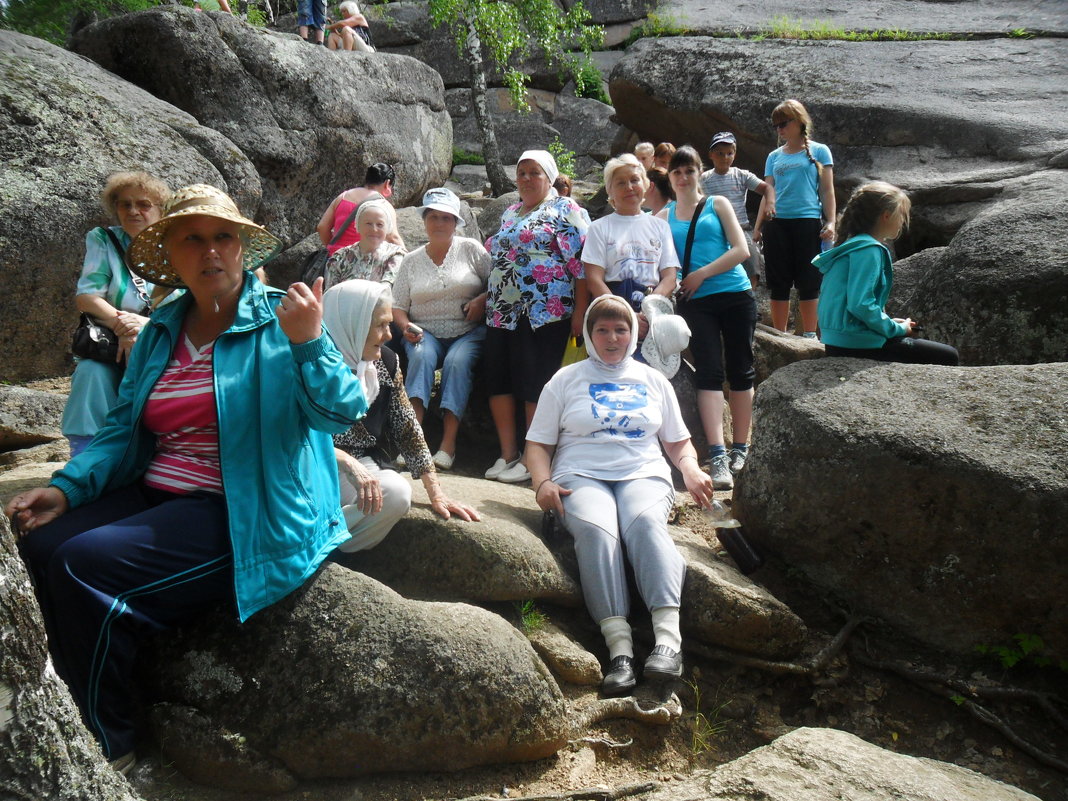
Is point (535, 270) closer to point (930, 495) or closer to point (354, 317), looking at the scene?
point (354, 317)

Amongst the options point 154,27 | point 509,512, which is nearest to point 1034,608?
point 509,512

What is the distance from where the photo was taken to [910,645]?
4.54 metres

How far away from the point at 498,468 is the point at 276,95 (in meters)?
6.00

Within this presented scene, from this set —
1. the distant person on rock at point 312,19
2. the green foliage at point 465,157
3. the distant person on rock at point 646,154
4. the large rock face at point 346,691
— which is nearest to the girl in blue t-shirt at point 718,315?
the distant person on rock at point 646,154

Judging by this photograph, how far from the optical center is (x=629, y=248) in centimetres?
617

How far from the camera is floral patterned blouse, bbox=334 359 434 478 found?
14.1 ft

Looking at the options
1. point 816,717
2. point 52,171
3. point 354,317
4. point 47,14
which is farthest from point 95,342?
point 47,14

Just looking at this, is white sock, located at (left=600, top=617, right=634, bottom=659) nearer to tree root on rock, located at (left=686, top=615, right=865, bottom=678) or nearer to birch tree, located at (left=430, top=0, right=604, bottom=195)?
tree root on rock, located at (left=686, top=615, right=865, bottom=678)

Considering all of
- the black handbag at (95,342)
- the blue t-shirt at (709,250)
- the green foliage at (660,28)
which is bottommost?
the blue t-shirt at (709,250)

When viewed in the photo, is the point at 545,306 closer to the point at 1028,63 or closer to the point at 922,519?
the point at 922,519

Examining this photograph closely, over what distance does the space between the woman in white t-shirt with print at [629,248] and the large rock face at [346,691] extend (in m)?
3.22

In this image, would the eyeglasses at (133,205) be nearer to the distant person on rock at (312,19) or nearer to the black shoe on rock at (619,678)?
the black shoe on rock at (619,678)

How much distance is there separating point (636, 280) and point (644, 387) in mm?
1536

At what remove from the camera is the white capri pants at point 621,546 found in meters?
4.22
